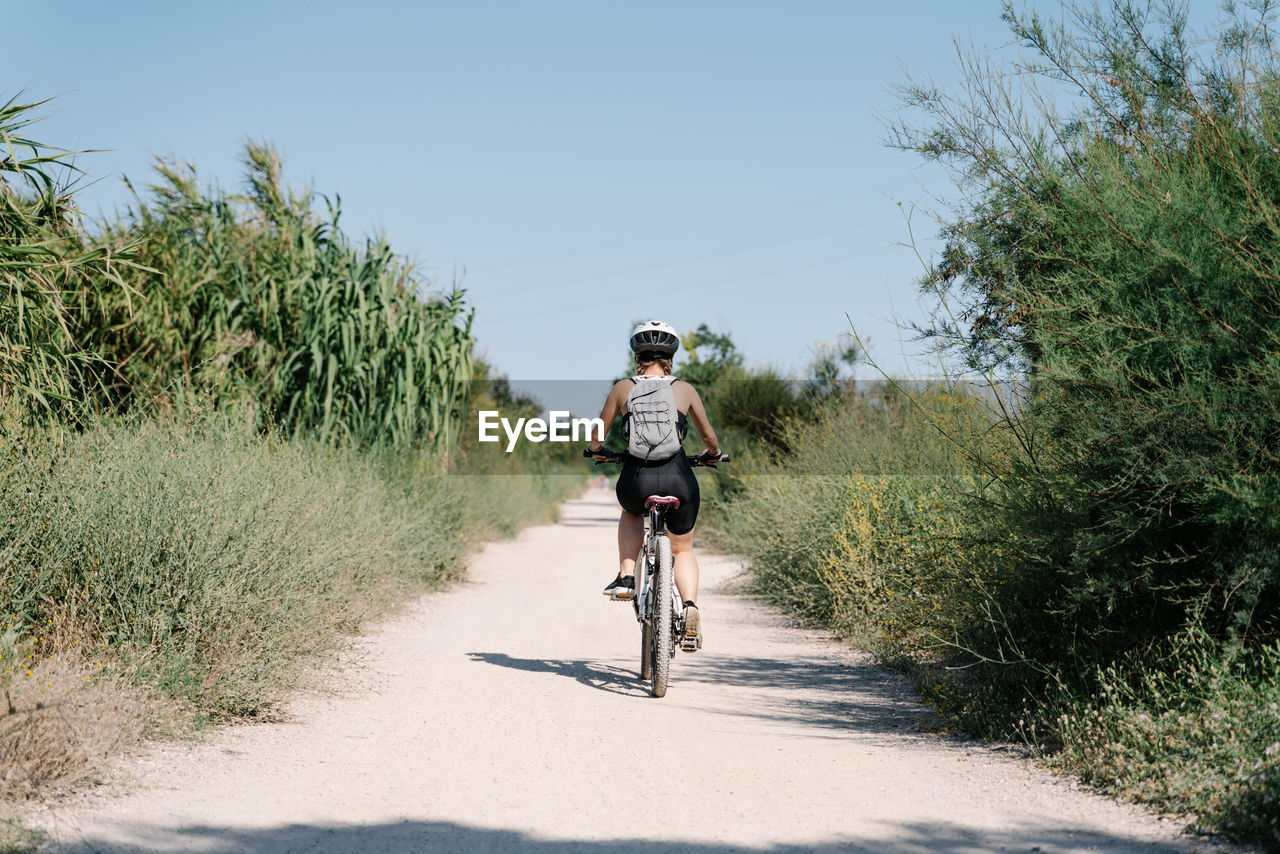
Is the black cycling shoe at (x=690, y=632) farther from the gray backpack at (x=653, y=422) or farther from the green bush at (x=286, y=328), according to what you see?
the green bush at (x=286, y=328)

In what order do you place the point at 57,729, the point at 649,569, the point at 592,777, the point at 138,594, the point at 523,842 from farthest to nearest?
the point at 649,569
the point at 138,594
the point at 592,777
the point at 57,729
the point at 523,842

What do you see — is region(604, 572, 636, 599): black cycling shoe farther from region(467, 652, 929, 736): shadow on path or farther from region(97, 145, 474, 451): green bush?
region(97, 145, 474, 451): green bush

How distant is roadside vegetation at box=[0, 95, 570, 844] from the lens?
581cm

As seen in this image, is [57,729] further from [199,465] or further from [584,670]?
[584,670]

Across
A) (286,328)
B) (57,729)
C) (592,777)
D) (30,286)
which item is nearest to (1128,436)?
(592,777)

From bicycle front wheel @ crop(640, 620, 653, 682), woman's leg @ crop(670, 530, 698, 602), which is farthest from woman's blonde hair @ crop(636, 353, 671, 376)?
bicycle front wheel @ crop(640, 620, 653, 682)

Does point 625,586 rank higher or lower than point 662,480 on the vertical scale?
lower

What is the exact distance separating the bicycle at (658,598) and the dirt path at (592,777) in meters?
0.26

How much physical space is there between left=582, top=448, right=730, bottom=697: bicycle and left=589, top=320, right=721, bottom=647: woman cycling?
0.22 ft

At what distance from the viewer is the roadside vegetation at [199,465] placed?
581 cm

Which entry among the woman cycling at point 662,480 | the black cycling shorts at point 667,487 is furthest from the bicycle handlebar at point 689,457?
the black cycling shorts at point 667,487

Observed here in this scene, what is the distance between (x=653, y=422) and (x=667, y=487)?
0.47 metres

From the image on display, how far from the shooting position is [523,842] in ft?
14.3

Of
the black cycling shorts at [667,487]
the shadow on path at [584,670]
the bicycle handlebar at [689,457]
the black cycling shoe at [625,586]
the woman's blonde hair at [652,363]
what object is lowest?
the shadow on path at [584,670]
